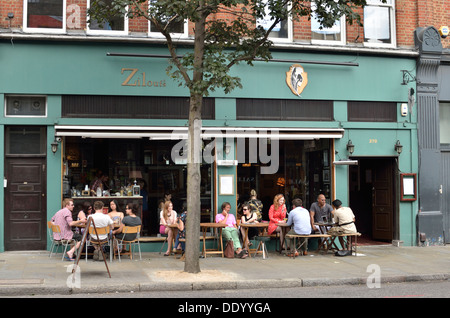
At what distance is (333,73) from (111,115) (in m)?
6.25

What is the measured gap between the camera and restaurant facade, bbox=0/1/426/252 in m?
13.6

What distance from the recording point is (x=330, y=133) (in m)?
15.0

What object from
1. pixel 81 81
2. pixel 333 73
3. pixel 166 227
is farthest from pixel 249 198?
pixel 81 81

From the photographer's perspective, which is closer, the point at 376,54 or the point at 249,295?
the point at 249,295

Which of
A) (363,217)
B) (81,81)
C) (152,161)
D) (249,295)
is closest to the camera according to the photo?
(249,295)

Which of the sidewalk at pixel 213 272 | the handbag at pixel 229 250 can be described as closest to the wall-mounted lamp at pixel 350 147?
the sidewalk at pixel 213 272

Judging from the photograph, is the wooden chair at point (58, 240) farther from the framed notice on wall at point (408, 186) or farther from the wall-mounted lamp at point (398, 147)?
the wall-mounted lamp at point (398, 147)

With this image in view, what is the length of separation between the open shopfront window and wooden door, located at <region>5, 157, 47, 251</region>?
81cm

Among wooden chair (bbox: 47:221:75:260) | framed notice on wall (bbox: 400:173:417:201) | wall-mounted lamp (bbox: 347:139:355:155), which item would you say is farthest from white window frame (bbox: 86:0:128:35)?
framed notice on wall (bbox: 400:173:417:201)

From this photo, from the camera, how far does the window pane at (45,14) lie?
13.9m

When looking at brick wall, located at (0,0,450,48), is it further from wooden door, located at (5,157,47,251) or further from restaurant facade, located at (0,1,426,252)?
wooden door, located at (5,157,47,251)

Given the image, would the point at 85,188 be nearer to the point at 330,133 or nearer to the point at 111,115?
the point at 111,115

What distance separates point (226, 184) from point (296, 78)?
3526mm

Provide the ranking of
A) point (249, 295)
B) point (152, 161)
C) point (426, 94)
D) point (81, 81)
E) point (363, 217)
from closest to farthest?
point (249, 295) < point (81, 81) < point (152, 161) < point (426, 94) < point (363, 217)
